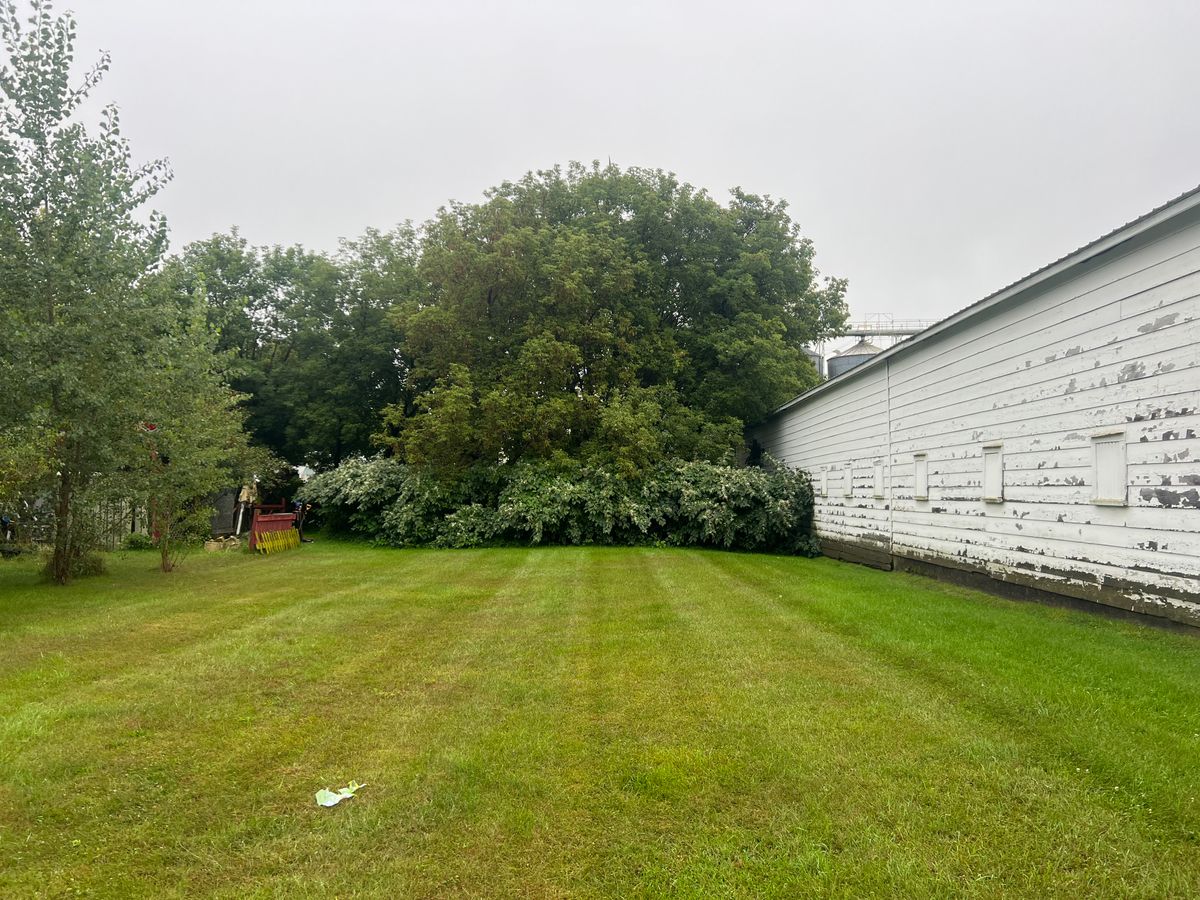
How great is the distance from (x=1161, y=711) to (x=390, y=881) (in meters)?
4.59

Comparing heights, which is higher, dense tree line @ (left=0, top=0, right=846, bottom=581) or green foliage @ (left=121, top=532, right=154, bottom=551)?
dense tree line @ (left=0, top=0, right=846, bottom=581)

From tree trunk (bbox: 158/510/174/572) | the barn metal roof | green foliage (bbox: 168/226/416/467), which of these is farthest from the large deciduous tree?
green foliage (bbox: 168/226/416/467)

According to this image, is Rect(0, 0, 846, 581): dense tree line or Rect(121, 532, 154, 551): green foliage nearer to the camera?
Rect(0, 0, 846, 581): dense tree line

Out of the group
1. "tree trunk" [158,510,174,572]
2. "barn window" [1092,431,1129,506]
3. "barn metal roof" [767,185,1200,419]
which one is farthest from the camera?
"tree trunk" [158,510,174,572]

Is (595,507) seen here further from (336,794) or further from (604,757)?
(336,794)

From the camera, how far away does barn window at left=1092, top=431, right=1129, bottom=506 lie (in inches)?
269

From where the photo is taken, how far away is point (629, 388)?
1972cm

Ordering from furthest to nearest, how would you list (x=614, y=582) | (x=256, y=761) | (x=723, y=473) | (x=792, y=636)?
(x=723, y=473) < (x=614, y=582) < (x=792, y=636) < (x=256, y=761)

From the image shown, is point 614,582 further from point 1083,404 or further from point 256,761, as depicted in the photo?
point 256,761

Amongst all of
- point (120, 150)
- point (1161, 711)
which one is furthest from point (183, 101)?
point (1161, 711)

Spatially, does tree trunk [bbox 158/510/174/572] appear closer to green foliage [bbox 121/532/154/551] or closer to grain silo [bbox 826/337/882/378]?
green foliage [bbox 121/532/154/551]

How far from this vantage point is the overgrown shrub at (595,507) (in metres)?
17.2

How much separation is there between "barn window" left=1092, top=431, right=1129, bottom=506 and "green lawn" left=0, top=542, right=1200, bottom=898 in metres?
1.35

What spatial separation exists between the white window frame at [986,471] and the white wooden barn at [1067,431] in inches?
0.8
